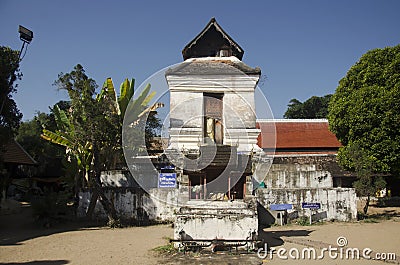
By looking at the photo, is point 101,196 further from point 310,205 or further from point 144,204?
point 310,205

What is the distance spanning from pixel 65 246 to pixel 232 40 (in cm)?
1079

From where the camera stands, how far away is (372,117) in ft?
54.4

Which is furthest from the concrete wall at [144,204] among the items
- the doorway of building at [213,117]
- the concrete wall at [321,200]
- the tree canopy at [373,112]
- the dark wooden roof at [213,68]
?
the tree canopy at [373,112]

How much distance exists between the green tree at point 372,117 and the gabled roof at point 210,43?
6079 millimetres

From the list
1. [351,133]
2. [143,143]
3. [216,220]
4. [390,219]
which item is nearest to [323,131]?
[351,133]

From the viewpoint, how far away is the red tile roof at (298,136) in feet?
78.8

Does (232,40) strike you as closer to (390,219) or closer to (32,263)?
(390,219)

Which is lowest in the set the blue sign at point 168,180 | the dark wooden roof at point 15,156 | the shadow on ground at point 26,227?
the shadow on ground at point 26,227

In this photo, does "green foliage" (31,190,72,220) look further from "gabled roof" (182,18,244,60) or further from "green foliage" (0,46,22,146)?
"gabled roof" (182,18,244,60)

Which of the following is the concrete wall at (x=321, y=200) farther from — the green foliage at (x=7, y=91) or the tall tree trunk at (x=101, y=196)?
the green foliage at (x=7, y=91)

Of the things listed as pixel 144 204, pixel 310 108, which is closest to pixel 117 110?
pixel 144 204

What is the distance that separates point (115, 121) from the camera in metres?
13.4

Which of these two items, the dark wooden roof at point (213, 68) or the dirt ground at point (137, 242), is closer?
the dirt ground at point (137, 242)

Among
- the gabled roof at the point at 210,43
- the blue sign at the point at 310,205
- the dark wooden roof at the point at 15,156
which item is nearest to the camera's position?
the blue sign at the point at 310,205
